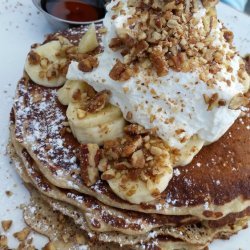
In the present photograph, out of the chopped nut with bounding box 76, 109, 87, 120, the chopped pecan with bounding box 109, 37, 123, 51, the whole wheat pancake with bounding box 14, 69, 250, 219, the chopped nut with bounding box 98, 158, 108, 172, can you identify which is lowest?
the whole wheat pancake with bounding box 14, 69, 250, 219

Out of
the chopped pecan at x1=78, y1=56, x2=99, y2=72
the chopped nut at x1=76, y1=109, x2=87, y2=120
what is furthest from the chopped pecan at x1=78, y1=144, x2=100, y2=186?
the chopped pecan at x1=78, y1=56, x2=99, y2=72

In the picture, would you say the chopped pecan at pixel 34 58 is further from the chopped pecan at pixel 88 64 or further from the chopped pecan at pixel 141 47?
the chopped pecan at pixel 141 47

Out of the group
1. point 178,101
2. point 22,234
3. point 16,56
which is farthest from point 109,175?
point 16,56

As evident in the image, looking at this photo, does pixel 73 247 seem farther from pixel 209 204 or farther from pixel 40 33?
pixel 40 33

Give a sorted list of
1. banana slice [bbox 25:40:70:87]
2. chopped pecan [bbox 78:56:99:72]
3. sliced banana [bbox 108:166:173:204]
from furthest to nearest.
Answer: banana slice [bbox 25:40:70:87] < chopped pecan [bbox 78:56:99:72] < sliced banana [bbox 108:166:173:204]

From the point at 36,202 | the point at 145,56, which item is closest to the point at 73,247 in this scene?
the point at 36,202

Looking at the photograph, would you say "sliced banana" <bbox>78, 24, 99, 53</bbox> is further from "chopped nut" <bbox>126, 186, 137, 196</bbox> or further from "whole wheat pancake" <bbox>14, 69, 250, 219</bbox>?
"chopped nut" <bbox>126, 186, 137, 196</bbox>

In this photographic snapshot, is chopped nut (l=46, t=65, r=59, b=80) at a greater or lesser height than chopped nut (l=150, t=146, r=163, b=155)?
lesser

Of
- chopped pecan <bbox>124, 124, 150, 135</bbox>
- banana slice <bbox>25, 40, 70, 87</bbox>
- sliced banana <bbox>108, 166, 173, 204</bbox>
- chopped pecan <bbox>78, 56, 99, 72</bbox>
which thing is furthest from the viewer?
banana slice <bbox>25, 40, 70, 87</bbox>
